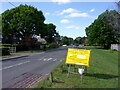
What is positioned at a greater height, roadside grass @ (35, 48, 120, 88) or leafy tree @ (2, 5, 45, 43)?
leafy tree @ (2, 5, 45, 43)

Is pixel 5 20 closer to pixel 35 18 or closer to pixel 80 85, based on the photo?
pixel 35 18

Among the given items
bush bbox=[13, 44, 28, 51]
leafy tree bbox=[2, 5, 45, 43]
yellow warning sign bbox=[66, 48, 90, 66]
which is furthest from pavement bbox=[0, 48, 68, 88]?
leafy tree bbox=[2, 5, 45, 43]

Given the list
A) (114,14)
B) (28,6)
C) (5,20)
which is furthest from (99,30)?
(5,20)

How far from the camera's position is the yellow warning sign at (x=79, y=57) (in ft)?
30.7

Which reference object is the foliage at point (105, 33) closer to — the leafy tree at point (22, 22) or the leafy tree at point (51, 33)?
the leafy tree at point (22, 22)

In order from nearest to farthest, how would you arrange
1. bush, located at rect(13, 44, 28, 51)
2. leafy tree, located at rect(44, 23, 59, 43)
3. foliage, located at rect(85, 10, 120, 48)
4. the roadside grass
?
the roadside grass, bush, located at rect(13, 44, 28, 51), foliage, located at rect(85, 10, 120, 48), leafy tree, located at rect(44, 23, 59, 43)

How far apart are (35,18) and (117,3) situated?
22156 mm

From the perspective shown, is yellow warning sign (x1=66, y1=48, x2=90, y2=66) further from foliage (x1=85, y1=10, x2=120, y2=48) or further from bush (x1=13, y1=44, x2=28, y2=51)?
foliage (x1=85, y1=10, x2=120, y2=48)

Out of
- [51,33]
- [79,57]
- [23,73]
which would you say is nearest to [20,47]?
[23,73]

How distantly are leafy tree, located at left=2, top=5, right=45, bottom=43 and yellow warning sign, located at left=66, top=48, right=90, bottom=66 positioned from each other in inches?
1521

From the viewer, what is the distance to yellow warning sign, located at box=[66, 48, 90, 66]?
935 centimetres

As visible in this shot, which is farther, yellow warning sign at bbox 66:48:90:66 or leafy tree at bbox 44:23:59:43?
leafy tree at bbox 44:23:59:43

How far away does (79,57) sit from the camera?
9.46 meters

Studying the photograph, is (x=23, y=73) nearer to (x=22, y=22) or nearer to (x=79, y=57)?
(x=79, y=57)
